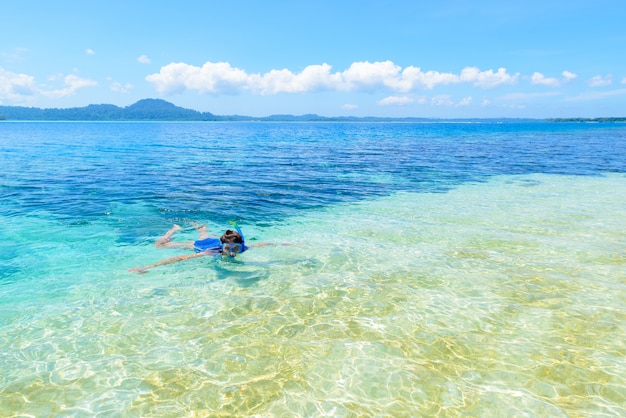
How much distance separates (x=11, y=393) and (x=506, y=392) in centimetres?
952

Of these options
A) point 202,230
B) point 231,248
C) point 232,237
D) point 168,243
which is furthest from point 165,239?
point 232,237

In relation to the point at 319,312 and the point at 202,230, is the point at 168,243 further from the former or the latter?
the point at 319,312

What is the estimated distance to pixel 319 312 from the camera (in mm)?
10180

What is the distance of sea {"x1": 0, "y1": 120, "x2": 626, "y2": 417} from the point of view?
713cm

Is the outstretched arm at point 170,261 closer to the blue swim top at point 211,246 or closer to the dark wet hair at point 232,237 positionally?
the blue swim top at point 211,246

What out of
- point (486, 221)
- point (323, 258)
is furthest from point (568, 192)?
point (323, 258)

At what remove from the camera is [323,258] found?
1415cm

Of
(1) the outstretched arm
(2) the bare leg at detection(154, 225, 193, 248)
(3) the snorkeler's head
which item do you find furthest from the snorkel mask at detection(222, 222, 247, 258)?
(2) the bare leg at detection(154, 225, 193, 248)

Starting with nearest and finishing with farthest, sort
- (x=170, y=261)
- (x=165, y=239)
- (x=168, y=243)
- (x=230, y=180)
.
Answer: (x=170, y=261), (x=168, y=243), (x=165, y=239), (x=230, y=180)

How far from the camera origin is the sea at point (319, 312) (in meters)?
7.13

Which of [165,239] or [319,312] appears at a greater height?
[165,239]

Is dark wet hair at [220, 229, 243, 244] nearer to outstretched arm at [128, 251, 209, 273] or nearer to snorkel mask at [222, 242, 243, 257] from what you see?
snorkel mask at [222, 242, 243, 257]

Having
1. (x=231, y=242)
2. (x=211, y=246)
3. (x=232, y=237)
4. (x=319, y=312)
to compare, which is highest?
(x=232, y=237)

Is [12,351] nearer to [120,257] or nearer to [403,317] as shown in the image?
[120,257]
